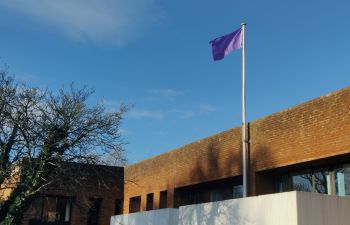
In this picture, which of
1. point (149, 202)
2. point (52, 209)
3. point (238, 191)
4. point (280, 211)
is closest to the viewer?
point (280, 211)

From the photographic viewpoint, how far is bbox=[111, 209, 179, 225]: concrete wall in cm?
1838

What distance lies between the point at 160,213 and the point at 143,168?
8.34m

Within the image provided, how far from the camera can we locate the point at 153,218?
19.3 meters

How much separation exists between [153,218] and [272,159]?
5.02 m

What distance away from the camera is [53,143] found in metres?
18.4

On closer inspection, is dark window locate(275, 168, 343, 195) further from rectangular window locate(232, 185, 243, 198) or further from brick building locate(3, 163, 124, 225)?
brick building locate(3, 163, 124, 225)

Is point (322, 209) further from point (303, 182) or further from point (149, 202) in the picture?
point (149, 202)

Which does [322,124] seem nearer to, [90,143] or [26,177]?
[90,143]

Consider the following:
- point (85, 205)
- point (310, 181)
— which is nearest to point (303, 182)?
point (310, 181)

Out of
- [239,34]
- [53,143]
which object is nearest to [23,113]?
[53,143]

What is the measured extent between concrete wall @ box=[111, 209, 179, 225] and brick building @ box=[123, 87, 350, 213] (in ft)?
8.56

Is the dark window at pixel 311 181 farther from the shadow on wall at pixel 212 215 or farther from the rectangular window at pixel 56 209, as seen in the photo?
the rectangular window at pixel 56 209

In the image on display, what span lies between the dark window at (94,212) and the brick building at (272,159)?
5.70 meters

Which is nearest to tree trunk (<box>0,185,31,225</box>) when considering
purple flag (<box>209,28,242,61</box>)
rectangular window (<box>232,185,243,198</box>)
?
rectangular window (<box>232,185,243,198</box>)
